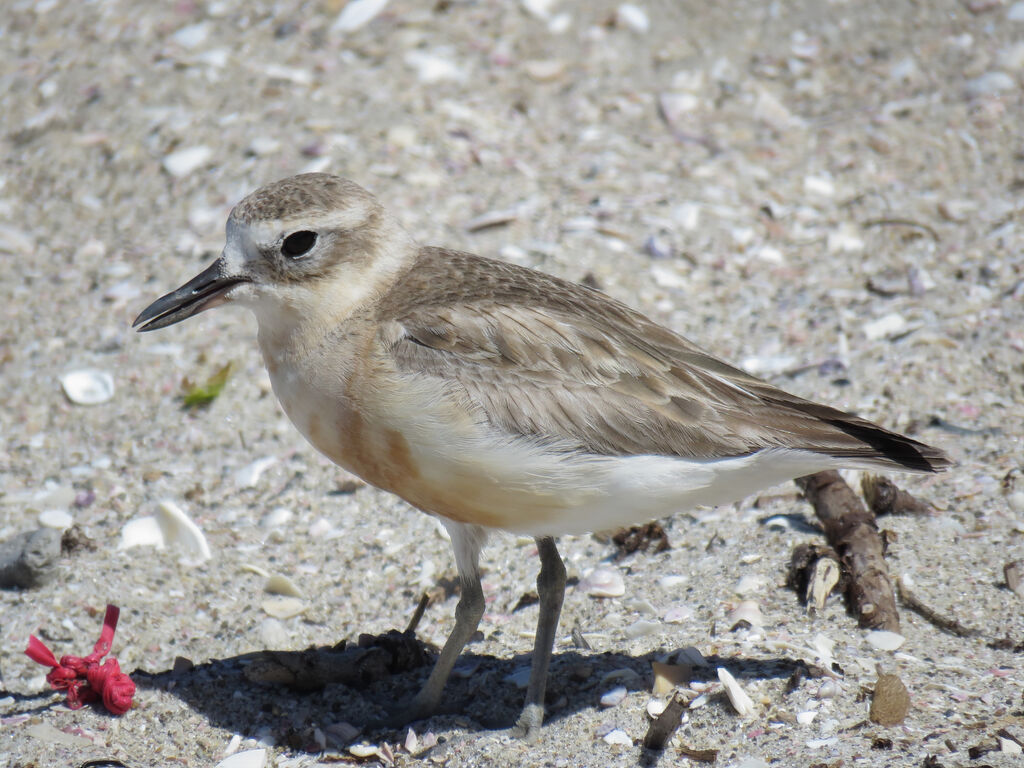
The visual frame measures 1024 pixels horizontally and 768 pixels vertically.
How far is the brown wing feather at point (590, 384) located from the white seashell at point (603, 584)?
113 cm

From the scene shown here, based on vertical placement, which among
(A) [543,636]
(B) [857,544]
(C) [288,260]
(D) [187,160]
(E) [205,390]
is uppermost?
(C) [288,260]

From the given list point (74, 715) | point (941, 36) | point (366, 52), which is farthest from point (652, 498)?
point (941, 36)

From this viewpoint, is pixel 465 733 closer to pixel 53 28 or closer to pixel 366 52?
pixel 366 52

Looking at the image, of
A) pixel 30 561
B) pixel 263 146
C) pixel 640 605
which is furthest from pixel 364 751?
pixel 263 146

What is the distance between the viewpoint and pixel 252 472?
20.7 ft

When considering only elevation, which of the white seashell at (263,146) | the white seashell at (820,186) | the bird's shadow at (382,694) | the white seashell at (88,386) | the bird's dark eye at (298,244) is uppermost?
the bird's dark eye at (298,244)

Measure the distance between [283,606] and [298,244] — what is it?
1.72 meters

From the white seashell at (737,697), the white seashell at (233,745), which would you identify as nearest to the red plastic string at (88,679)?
the white seashell at (233,745)

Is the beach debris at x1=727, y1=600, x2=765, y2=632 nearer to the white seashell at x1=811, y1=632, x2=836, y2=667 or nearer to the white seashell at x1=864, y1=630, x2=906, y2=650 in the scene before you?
the white seashell at x1=811, y1=632, x2=836, y2=667

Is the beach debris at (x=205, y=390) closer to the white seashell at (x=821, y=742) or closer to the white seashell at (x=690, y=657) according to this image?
the white seashell at (x=690, y=657)

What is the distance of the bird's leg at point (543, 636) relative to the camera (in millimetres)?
4562

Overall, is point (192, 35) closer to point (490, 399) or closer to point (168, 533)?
point (168, 533)

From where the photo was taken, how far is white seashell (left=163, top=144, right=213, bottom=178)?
823 centimetres

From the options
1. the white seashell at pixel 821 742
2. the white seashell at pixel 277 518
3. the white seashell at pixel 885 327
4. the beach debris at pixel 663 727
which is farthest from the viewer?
the white seashell at pixel 885 327
